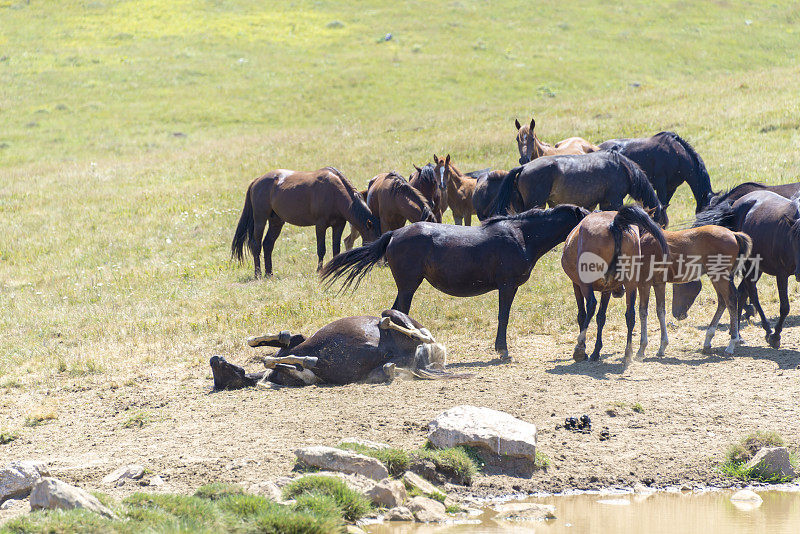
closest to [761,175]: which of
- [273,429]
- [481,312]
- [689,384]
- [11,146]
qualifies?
[481,312]

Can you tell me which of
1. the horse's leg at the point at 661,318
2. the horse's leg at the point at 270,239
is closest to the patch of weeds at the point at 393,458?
the horse's leg at the point at 661,318

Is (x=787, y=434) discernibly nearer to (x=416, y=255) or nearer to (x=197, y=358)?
(x=416, y=255)

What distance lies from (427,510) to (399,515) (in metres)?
0.23

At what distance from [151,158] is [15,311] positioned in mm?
A: 16982

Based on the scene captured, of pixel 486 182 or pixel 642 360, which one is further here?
pixel 486 182

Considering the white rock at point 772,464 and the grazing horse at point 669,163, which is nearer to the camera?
the white rock at point 772,464

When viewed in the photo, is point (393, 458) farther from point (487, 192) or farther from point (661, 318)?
point (487, 192)

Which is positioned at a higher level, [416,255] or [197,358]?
[416,255]

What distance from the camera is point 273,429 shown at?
27.5ft

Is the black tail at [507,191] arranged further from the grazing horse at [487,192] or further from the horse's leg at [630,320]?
the horse's leg at [630,320]

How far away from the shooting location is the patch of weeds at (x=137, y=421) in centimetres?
902

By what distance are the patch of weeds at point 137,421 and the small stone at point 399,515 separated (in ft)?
11.0

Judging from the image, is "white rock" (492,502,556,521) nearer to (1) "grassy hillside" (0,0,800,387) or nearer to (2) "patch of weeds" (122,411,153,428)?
(2) "patch of weeds" (122,411,153,428)

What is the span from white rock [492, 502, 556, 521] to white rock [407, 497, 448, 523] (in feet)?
1.49
